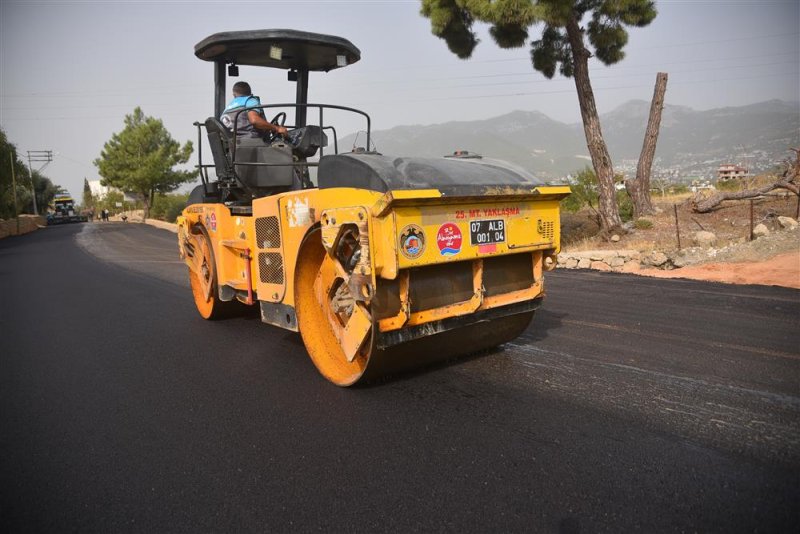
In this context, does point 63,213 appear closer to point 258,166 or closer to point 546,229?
point 258,166

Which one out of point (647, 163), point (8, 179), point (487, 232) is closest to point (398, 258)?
point (487, 232)

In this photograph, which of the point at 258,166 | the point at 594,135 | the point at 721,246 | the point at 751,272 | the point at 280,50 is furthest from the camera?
the point at 594,135

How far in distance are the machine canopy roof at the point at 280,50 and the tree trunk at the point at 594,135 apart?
860 centimetres

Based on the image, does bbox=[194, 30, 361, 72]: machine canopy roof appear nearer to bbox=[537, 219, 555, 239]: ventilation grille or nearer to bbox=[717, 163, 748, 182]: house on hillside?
bbox=[537, 219, 555, 239]: ventilation grille

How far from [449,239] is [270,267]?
155cm

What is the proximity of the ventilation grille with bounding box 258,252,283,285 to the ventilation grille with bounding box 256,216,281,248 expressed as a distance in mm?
73

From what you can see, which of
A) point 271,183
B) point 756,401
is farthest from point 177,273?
point 756,401

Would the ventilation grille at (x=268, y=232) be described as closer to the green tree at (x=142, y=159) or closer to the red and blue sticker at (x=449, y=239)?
the red and blue sticker at (x=449, y=239)

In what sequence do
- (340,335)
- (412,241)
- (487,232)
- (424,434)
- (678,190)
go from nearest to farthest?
(424,434) → (412,241) → (487,232) → (340,335) → (678,190)

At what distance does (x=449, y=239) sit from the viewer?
3289 millimetres

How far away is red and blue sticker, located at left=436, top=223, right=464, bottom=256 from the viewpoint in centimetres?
325

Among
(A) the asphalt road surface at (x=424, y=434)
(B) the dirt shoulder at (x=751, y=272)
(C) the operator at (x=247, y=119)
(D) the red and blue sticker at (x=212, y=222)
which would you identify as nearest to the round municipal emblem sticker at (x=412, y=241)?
(A) the asphalt road surface at (x=424, y=434)

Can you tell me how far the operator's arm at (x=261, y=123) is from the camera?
192 inches

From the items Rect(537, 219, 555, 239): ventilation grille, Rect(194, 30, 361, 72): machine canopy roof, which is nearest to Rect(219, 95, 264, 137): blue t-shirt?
Rect(194, 30, 361, 72): machine canopy roof
